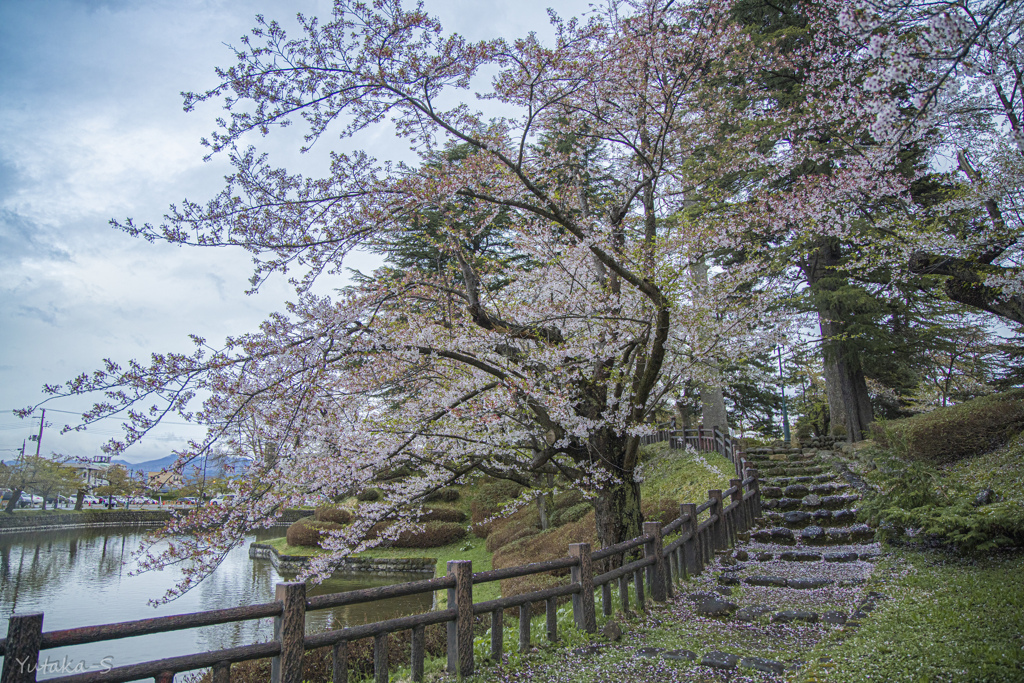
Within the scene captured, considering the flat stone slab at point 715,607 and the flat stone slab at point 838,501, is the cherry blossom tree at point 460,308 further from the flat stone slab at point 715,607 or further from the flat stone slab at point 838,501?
the flat stone slab at point 838,501

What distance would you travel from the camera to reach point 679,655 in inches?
198

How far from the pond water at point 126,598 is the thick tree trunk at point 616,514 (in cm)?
439

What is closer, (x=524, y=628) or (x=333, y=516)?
(x=524, y=628)

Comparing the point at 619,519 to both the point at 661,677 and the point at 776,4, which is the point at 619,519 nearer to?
the point at 661,677

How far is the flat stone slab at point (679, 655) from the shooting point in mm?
4940

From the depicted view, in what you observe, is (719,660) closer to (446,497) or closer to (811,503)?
(811,503)

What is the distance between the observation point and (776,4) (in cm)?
1688

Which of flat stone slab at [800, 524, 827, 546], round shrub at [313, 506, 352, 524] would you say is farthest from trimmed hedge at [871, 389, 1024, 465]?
round shrub at [313, 506, 352, 524]

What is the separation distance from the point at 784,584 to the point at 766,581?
0.24m

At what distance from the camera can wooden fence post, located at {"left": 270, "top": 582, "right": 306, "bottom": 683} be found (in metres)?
3.76

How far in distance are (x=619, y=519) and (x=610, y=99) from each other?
261 inches

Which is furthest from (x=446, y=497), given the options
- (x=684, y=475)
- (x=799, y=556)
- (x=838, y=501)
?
(x=799, y=556)

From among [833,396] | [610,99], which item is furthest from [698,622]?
[833,396]

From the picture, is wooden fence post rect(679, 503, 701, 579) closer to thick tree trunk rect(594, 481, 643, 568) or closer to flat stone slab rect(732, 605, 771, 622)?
thick tree trunk rect(594, 481, 643, 568)
